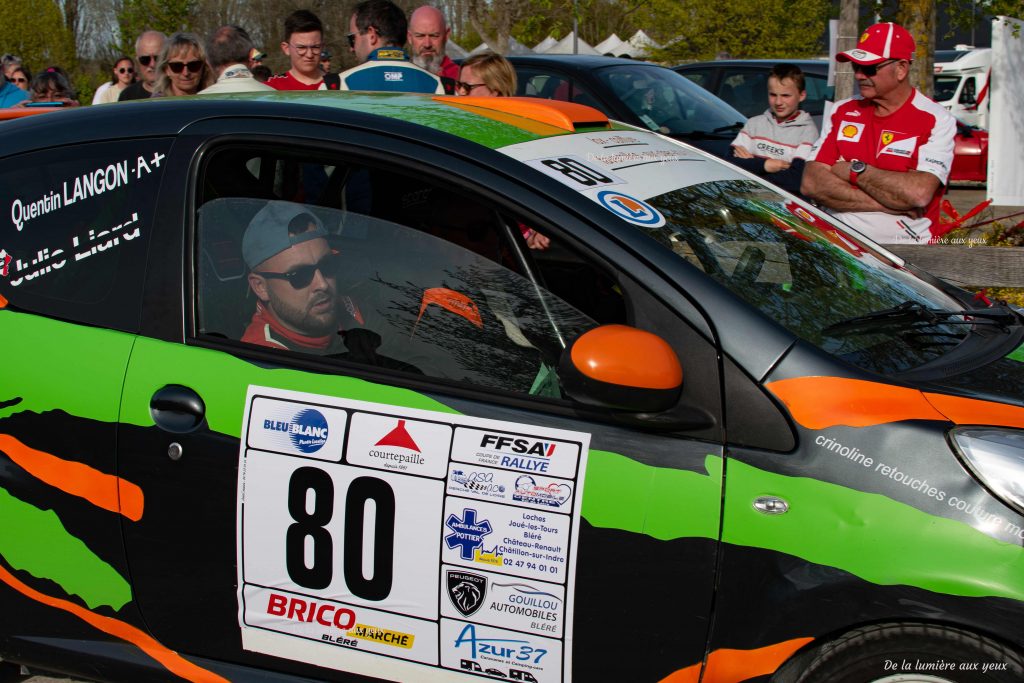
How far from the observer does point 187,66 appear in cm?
607

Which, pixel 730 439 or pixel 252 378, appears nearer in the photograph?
pixel 730 439

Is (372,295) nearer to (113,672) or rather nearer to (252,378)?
(252,378)

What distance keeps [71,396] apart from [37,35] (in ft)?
104

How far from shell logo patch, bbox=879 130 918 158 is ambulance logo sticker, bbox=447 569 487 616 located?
387 cm

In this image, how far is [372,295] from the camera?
276cm

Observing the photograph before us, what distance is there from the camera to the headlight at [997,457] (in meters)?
2.29

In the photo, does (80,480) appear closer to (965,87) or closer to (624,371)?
(624,371)

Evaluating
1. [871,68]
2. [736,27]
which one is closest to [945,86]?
[736,27]

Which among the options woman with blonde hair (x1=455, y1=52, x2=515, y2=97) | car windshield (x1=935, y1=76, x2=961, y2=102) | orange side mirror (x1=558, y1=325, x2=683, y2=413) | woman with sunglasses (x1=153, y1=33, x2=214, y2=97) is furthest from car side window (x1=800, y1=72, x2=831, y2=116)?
orange side mirror (x1=558, y1=325, x2=683, y2=413)

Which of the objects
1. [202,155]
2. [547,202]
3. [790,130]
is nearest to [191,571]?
[202,155]

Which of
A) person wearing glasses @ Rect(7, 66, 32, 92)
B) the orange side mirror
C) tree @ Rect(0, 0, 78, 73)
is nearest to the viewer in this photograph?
the orange side mirror

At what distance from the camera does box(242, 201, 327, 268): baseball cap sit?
2850 millimetres

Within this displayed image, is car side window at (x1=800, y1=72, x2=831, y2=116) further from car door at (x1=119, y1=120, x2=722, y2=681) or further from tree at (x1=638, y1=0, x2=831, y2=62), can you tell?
tree at (x1=638, y1=0, x2=831, y2=62)

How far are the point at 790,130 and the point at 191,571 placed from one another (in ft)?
18.7
